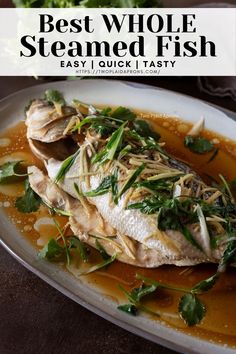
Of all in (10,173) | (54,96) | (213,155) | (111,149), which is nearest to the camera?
(111,149)

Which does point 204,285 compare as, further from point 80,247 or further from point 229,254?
point 80,247

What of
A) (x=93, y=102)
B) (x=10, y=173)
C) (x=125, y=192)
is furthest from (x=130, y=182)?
(x=93, y=102)

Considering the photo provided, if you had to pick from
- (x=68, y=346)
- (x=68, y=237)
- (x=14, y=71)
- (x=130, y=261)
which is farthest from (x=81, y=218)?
(x=14, y=71)

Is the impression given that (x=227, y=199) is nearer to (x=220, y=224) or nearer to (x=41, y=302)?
(x=220, y=224)

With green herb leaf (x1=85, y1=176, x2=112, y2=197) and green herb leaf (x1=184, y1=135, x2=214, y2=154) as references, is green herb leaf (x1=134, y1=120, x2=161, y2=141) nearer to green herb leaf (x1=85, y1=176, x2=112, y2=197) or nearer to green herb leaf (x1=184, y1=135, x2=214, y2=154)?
green herb leaf (x1=184, y1=135, x2=214, y2=154)

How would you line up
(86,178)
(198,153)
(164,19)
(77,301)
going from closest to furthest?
(77,301) → (86,178) → (198,153) → (164,19)

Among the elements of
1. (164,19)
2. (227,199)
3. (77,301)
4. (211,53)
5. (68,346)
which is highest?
(164,19)

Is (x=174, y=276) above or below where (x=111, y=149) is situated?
below
